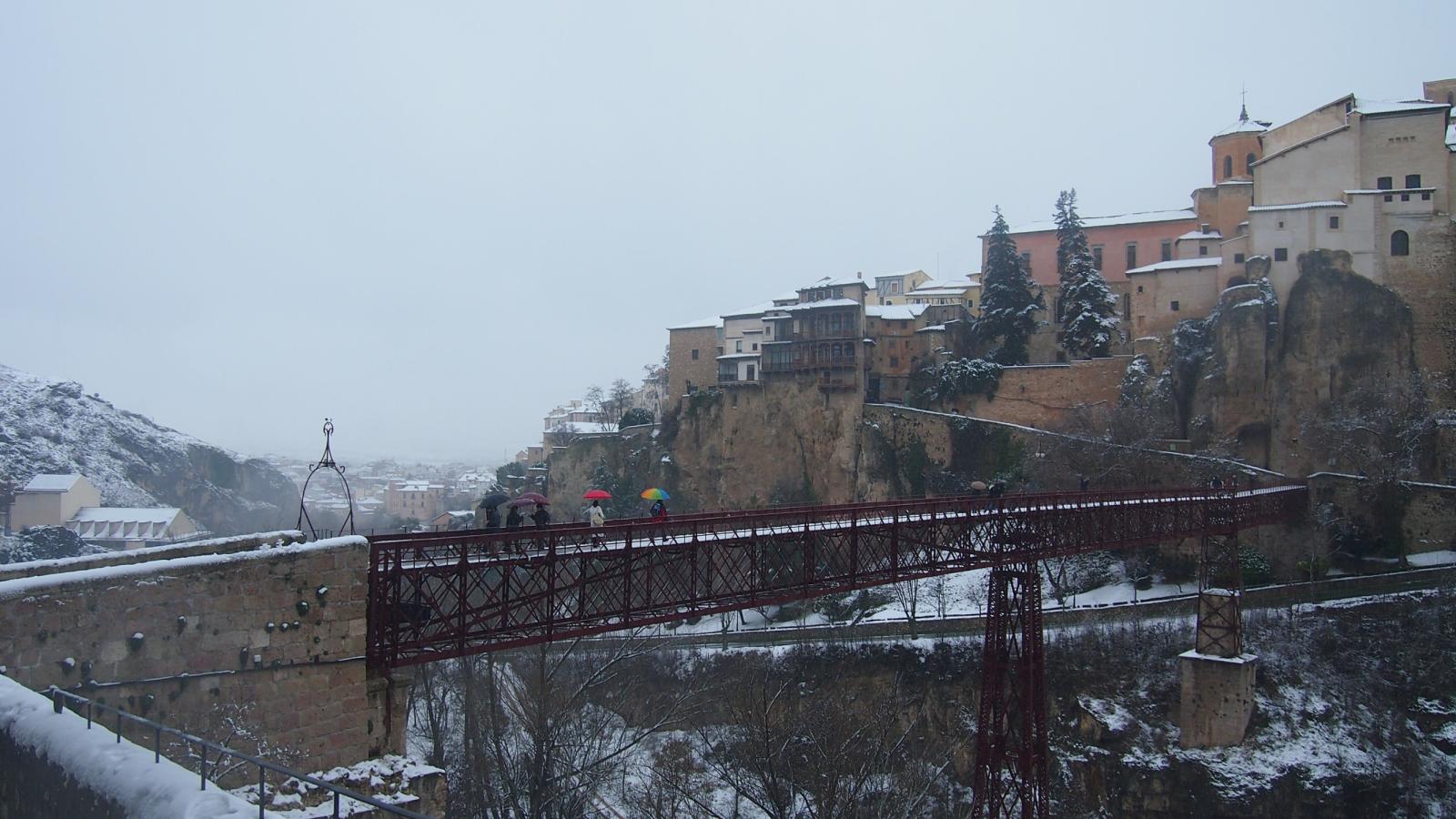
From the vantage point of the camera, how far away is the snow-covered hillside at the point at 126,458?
8750 centimetres

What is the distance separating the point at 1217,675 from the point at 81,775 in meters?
33.2

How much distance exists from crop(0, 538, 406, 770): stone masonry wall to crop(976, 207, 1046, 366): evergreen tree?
50005 mm

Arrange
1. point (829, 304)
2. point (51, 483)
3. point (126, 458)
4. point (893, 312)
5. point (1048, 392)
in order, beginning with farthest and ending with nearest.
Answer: point (126, 458), point (51, 483), point (893, 312), point (829, 304), point (1048, 392)

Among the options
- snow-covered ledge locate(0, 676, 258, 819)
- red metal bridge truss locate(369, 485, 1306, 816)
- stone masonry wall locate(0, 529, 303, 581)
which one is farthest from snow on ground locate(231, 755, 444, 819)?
snow-covered ledge locate(0, 676, 258, 819)

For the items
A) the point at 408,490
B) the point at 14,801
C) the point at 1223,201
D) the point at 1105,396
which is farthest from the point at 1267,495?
the point at 408,490

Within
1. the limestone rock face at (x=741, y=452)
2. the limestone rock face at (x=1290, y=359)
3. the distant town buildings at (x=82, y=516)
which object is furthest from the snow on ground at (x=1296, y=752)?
the distant town buildings at (x=82, y=516)

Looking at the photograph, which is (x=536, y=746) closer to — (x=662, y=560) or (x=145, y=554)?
(x=662, y=560)

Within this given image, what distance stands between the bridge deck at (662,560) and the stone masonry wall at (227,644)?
68 centimetres

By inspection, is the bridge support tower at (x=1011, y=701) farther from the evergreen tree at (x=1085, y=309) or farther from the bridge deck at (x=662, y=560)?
the evergreen tree at (x=1085, y=309)

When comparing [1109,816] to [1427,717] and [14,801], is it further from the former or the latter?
[14,801]

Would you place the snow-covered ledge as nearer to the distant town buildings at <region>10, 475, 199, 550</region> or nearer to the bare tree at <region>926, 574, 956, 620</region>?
the bare tree at <region>926, 574, 956, 620</region>

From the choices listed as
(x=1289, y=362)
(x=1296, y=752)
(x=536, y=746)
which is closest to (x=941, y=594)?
(x=1296, y=752)

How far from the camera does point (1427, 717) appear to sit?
32094 mm

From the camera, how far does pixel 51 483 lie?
7631 cm
